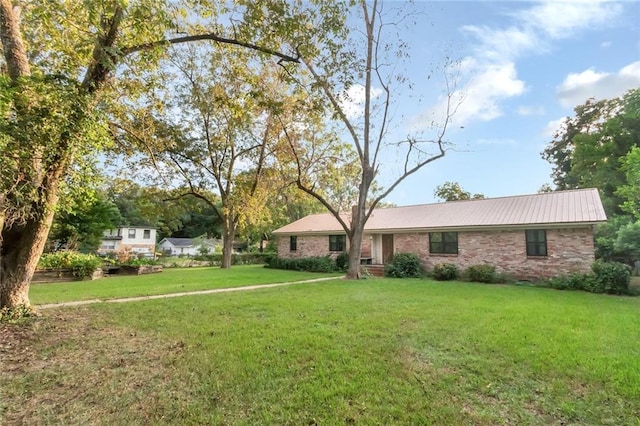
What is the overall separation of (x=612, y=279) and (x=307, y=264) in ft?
47.0

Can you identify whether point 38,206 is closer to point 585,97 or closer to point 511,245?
point 511,245

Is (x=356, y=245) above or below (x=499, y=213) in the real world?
below

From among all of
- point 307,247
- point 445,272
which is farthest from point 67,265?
point 445,272

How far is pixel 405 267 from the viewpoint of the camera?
1605cm

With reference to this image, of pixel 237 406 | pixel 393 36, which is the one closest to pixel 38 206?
pixel 237 406

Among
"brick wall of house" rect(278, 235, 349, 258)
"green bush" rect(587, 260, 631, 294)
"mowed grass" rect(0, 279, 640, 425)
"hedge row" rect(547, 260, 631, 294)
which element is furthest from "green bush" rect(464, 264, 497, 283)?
"brick wall of house" rect(278, 235, 349, 258)

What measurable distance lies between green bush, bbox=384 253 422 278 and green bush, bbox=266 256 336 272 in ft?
13.3

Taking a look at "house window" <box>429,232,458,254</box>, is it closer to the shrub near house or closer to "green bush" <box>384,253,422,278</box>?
"green bush" <box>384,253,422,278</box>

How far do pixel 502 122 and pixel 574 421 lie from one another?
1279 cm

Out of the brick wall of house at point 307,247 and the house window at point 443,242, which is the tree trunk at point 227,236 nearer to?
the brick wall of house at point 307,247

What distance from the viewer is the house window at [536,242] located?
1343cm

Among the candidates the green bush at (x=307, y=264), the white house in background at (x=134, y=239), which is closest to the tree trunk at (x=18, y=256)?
the green bush at (x=307, y=264)

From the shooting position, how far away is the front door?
19047 millimetres

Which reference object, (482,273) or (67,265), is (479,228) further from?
(67,265)
